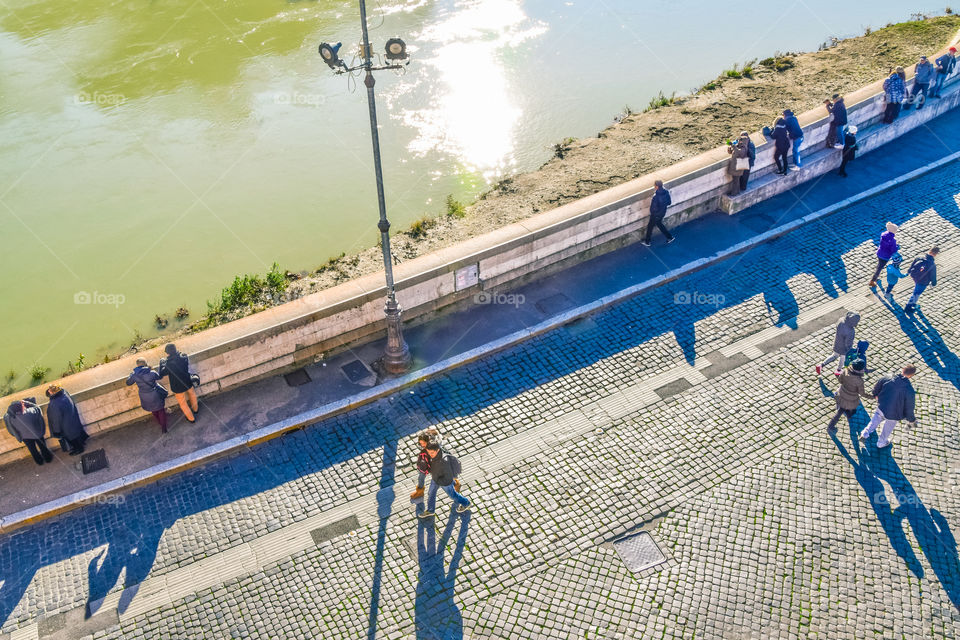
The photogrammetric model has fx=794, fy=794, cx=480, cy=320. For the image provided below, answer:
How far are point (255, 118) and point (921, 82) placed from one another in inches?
699

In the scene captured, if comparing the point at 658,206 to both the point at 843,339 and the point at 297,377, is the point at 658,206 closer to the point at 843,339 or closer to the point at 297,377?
the point at 843,339

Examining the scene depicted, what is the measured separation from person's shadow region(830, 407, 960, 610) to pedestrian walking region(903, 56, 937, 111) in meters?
10.1

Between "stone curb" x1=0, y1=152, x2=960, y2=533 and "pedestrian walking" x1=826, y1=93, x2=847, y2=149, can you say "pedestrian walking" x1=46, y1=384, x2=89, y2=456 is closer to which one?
"stone curb" x1=0, y1=152, x2=960, y2=533

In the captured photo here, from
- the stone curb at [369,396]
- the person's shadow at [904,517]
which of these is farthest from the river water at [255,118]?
the person's shadow at [904,517]

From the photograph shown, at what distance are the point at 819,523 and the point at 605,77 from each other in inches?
778

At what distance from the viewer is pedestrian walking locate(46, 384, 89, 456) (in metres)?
9.91

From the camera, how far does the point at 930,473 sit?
10.0 m

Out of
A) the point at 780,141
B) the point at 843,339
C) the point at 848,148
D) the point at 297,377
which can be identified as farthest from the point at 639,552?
the point at 848,148

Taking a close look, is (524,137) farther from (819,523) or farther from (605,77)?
(819,523)

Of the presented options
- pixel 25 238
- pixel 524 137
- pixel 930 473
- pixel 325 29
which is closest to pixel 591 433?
pixel 930 473

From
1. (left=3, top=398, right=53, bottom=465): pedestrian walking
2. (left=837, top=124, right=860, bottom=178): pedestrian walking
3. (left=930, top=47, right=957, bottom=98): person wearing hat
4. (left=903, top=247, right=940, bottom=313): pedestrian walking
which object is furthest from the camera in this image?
(left=930, top=47, right=957, bottom=98): person wearing hat

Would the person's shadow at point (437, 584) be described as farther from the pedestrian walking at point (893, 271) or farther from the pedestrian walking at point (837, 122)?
the pedestrian walking at point (837, 122)

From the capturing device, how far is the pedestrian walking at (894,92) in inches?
650

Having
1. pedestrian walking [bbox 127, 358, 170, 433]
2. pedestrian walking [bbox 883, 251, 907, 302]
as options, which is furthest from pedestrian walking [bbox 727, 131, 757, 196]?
pedestrian walking [bbox 127, 358, 170, 433]
